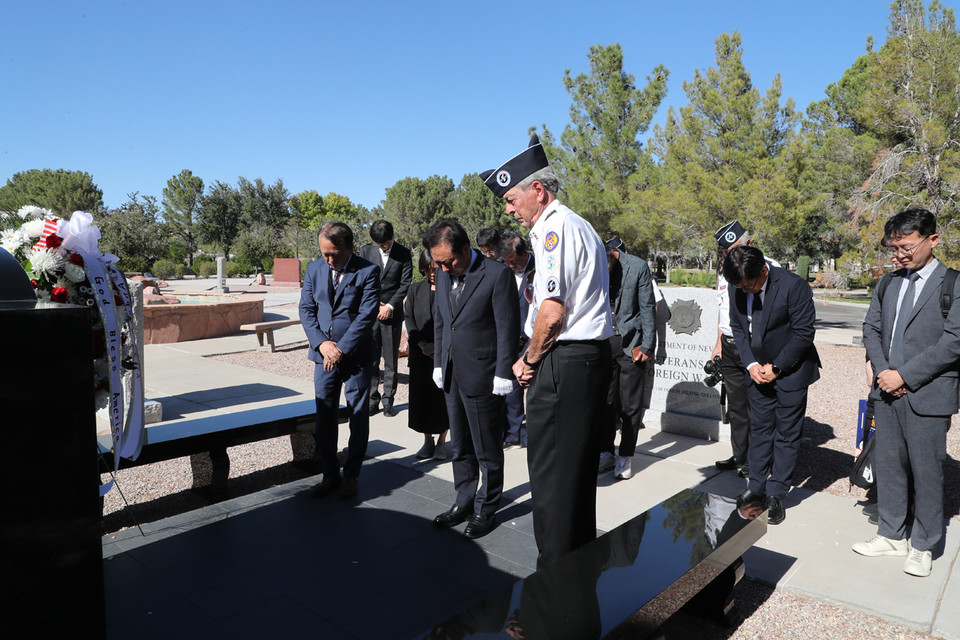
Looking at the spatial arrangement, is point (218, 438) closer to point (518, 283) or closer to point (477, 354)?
point (477, 354)

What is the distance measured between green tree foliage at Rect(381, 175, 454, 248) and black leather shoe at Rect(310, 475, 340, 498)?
180ft

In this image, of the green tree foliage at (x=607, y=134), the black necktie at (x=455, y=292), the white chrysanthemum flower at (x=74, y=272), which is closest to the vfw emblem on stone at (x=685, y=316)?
the black necktie at (x=455, y=292)

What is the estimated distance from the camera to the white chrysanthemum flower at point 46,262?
300 centimetres

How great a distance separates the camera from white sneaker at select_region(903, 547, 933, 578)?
3.32m

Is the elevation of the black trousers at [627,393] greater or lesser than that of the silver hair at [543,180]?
lesser

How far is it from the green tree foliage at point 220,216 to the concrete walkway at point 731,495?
5020cm

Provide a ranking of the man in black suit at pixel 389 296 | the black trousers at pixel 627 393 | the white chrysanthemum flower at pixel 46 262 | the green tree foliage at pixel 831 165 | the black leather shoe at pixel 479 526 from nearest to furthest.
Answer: the white chrysanthemum flower at pixel 46 262, the black leather shoe at pixel 479 526, the black trousers at pixel 627 393, the man in black suit at pixel 389 296, the green tree foliage at pixel 831 165

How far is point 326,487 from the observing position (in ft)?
14.4

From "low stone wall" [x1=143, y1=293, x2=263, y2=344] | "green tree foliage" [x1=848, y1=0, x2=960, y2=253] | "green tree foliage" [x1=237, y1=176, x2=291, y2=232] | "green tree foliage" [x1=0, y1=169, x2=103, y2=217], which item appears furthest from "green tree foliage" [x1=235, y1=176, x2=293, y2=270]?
"green tree foliage" [x1=848, y1=0, x2=960, y2=253]

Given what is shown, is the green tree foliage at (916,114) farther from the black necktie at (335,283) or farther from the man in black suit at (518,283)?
the black necktie at (335,283)

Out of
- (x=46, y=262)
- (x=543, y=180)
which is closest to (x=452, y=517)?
(x=543, y=180)

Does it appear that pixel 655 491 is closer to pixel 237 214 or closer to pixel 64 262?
pixel 64 262

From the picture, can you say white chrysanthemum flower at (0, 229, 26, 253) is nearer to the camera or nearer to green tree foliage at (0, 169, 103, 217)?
the camera

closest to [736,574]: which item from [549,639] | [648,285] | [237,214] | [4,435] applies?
[549,639]
